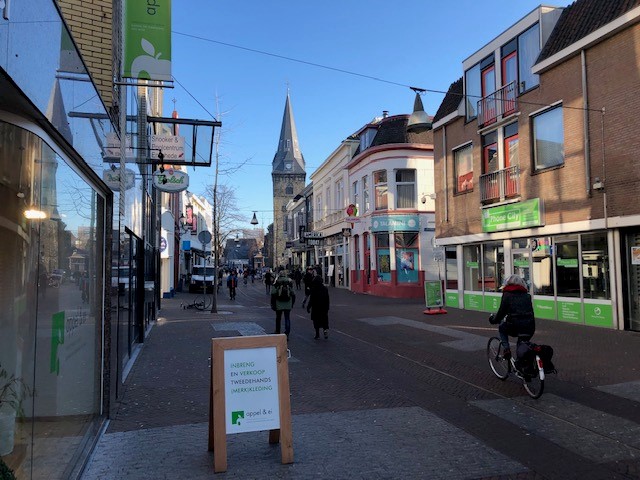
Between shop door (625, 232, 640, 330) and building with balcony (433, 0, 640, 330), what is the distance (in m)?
0.03

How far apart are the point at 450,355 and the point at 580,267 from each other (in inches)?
240

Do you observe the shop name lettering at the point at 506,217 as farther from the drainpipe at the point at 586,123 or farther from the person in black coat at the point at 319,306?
the person in black coat at the point at 319,306

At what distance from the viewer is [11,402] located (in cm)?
330

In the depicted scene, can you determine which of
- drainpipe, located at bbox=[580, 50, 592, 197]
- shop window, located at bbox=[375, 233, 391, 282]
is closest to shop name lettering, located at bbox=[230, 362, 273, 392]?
drainpipe, located at bbox=[580, 50, 592, 197]

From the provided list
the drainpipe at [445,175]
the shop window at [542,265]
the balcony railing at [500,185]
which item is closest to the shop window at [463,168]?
the drainpipe at [445,175]

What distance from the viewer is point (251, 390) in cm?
439

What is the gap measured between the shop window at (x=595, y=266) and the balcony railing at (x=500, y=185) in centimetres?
312

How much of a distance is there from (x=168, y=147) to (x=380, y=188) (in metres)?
20.5

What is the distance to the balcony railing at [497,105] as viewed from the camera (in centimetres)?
1628

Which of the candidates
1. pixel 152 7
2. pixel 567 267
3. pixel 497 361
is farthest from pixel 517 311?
pixel 567 267

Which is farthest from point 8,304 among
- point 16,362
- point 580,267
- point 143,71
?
point 580,267

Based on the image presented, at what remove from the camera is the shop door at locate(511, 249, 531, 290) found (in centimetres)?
1585

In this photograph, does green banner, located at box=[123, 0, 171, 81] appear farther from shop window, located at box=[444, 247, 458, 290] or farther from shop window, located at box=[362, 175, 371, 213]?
shop window, located at box=[362, 175, 371, 213]

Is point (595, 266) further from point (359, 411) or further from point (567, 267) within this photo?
point (359, 411)
